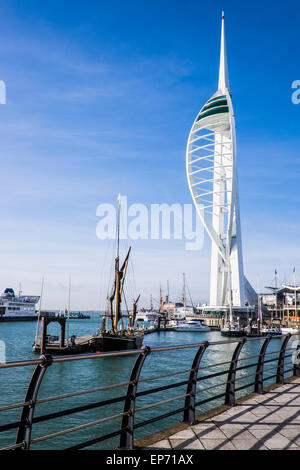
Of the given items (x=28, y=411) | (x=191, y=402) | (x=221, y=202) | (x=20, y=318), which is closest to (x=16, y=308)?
(x=20, y=318)

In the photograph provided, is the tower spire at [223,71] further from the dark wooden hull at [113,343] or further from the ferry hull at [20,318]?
the ferry hull at [20,318]

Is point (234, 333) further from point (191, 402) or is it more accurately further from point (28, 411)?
point (28, 411)

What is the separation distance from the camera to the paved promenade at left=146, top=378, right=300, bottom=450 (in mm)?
4984

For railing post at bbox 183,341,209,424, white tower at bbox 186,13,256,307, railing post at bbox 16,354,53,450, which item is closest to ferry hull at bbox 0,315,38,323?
white tower at bbox 186,13,256,307

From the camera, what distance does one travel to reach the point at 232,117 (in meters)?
109

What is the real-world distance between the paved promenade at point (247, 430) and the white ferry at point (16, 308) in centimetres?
13394

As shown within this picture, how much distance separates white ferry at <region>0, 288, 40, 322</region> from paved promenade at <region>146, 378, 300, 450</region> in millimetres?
133945

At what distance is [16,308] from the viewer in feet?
445

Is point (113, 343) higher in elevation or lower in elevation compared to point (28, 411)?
lower

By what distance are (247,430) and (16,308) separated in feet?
463

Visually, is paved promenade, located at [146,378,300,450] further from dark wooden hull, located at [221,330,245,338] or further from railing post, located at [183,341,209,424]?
dark wooden hull, located at [221,330,245,338]
